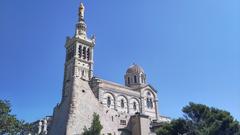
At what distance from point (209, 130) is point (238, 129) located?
4.95m

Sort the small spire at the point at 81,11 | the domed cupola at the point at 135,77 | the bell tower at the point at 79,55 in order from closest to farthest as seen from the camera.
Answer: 1. the bell tower at the point at 79,55
2. the domed cupola at the point at 135,77
3. the small spire at the point at 81,11

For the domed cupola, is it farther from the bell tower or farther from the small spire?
the small spire

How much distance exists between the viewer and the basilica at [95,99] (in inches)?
1538

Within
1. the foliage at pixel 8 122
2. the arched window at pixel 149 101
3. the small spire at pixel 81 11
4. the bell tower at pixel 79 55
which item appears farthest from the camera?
the small spire at pixel 81 11

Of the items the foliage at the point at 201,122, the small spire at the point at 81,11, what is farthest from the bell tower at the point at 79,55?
the foliage at the point at 201,122

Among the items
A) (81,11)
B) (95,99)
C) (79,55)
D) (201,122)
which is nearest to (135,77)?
(79,55)

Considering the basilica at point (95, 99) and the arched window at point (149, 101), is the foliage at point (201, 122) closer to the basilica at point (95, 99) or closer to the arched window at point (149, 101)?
the basilica at point (95, 99)

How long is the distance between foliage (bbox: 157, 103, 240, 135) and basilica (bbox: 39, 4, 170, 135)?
8.18 metres

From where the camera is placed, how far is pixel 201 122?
34750 millimetres

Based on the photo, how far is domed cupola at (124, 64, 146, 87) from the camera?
65.6 metres

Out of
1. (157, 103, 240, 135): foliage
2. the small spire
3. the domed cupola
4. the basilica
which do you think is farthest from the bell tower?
(157, 103, 240, 135): foliage

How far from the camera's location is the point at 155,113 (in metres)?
62.8

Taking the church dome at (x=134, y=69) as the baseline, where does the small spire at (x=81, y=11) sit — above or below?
above

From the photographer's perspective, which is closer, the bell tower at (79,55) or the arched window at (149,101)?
the bell tower at (79,55)
